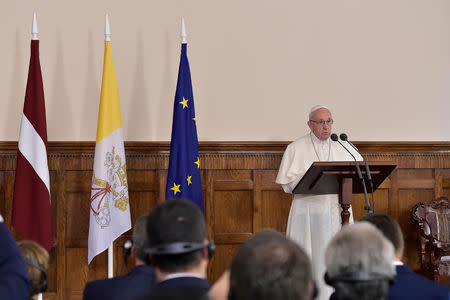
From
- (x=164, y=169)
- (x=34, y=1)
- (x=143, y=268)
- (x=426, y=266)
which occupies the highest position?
(x=34, y=1)

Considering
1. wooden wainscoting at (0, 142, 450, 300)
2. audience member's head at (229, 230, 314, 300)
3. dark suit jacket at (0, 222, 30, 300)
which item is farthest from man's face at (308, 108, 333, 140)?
audience member's head at (229, 230, 314, 300)

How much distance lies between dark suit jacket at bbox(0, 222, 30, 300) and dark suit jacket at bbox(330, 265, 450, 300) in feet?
3.88

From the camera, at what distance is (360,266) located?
6.82 feet

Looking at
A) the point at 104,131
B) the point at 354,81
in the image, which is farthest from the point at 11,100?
the point at 354,81

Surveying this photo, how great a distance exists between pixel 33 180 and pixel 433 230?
424 cm

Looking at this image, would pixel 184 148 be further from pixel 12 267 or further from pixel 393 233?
Answer: pixel 12 267

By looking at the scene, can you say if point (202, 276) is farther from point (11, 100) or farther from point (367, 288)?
point (11, 100)

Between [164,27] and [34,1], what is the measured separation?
1499 millimetres

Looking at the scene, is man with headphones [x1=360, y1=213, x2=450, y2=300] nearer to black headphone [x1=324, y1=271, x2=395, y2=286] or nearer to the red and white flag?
black headphone [x1=324, y1=271, x2=395, y2=286]

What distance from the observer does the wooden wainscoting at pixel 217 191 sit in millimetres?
6789

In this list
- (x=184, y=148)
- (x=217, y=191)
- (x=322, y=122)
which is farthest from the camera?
(x=217, y=191)

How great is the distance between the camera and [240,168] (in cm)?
696

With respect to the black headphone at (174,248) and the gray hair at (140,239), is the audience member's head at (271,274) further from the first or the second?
the gray hair at (140,239)

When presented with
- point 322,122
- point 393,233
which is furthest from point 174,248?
point 322,122
